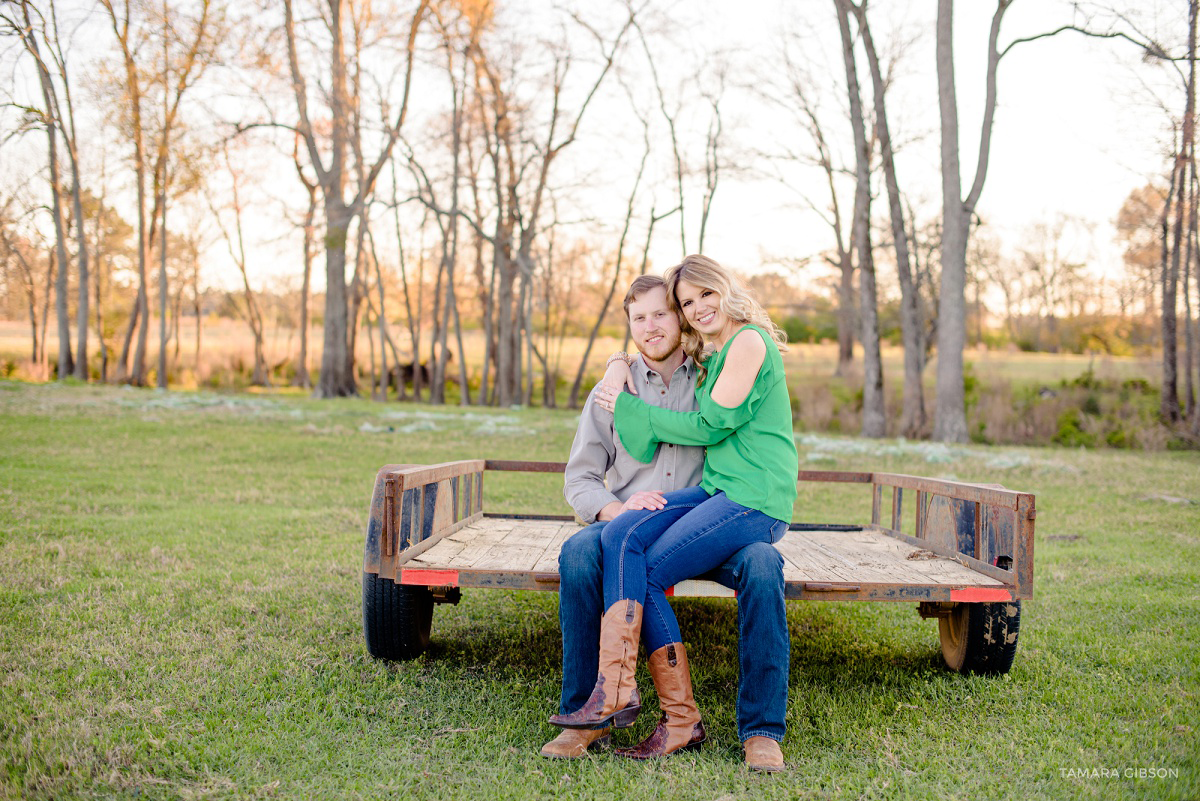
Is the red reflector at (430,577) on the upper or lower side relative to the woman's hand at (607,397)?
lower

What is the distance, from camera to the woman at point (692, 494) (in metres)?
3.01

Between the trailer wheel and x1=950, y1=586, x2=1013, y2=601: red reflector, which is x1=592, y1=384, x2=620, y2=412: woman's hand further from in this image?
the trailer wheel

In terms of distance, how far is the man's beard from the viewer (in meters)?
3.65

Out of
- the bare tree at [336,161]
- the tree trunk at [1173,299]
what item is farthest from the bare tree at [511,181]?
the tree trunk at [1173,299]

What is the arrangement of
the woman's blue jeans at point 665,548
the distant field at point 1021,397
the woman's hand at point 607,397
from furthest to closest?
the distant field at point 1021,397
the woman's hand at point 607,397
the woman's blue jeans at point 665,548

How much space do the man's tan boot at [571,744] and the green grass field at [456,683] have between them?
4 centimetres

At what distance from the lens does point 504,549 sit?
3854mm

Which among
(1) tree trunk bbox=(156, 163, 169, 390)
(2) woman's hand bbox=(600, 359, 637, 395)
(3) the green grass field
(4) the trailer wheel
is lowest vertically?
(3) the green grass field

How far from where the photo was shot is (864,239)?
730 inches

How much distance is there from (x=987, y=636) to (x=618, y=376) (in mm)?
1992

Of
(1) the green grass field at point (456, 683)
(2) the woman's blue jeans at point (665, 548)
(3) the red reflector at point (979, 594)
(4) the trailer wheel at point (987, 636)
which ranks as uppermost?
(2) the woman's blue jeans at point (665, 548)

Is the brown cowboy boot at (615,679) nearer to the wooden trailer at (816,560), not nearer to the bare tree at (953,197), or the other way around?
the wooden trailer at (816,560)

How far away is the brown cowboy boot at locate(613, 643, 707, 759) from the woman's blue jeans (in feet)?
0.18

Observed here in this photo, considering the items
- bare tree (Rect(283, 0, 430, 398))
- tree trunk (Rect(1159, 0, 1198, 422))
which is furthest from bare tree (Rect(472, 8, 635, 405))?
tree trunk (Rect(1159, 0, 1198, 422))
